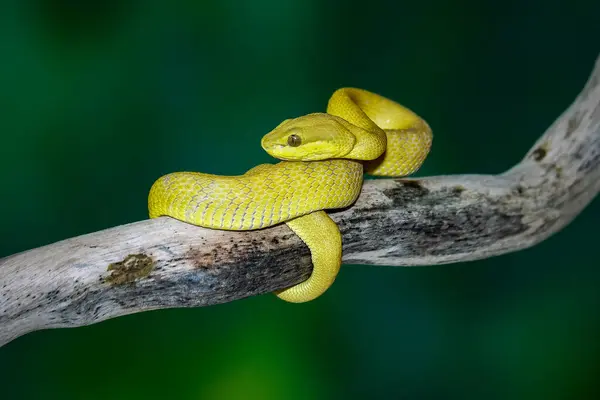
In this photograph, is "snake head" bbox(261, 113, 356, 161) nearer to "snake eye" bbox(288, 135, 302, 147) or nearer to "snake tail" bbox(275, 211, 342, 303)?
"snake eye" bbox(288, 135, 302, 147)

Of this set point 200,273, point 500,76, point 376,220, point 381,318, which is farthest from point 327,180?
point 500,76

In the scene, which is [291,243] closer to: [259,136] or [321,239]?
[321,239]

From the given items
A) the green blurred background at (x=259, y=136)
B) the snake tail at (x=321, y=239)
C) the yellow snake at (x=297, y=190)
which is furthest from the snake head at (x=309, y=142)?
the green blurred background at (x=259, y=136)

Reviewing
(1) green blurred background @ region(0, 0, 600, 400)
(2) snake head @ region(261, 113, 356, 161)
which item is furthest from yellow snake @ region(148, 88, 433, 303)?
(1) green blurred background @ region(0, 0, 600, 400)

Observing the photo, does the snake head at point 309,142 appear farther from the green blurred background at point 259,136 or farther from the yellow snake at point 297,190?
the green blurred background at point 259,136

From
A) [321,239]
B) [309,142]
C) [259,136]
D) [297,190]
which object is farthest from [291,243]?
[259,136]

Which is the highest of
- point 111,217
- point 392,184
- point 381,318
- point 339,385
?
point 392,184

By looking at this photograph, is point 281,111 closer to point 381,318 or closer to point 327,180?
point 381,318
